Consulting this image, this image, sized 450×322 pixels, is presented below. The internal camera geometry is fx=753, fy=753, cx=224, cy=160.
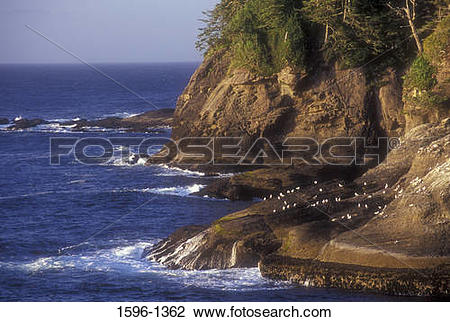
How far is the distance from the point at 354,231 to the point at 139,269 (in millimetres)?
9036

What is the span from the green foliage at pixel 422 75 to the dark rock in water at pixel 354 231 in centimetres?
869

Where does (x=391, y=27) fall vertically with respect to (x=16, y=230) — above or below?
above

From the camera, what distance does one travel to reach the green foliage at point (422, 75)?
43625 mm

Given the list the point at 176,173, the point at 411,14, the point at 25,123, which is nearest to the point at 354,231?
the point at 411,14

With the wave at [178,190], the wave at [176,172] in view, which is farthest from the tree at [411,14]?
the wave at [176,172]

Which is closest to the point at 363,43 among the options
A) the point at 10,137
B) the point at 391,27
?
the point at 391,27

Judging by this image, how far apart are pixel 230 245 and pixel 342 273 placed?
17.2ft

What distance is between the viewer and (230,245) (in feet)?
101

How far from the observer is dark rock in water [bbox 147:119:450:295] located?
1075 inches

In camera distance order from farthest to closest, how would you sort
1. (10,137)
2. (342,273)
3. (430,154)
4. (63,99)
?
1. (63,99)
2. (10,137)
3. (430,154)
4. (342,273)

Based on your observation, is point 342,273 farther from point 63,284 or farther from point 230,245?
point 63,284

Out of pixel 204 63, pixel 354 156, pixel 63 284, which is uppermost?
pixel 204 63

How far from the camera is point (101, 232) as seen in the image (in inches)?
1495

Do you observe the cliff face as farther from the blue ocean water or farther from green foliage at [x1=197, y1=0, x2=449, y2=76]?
the blue ocean water
